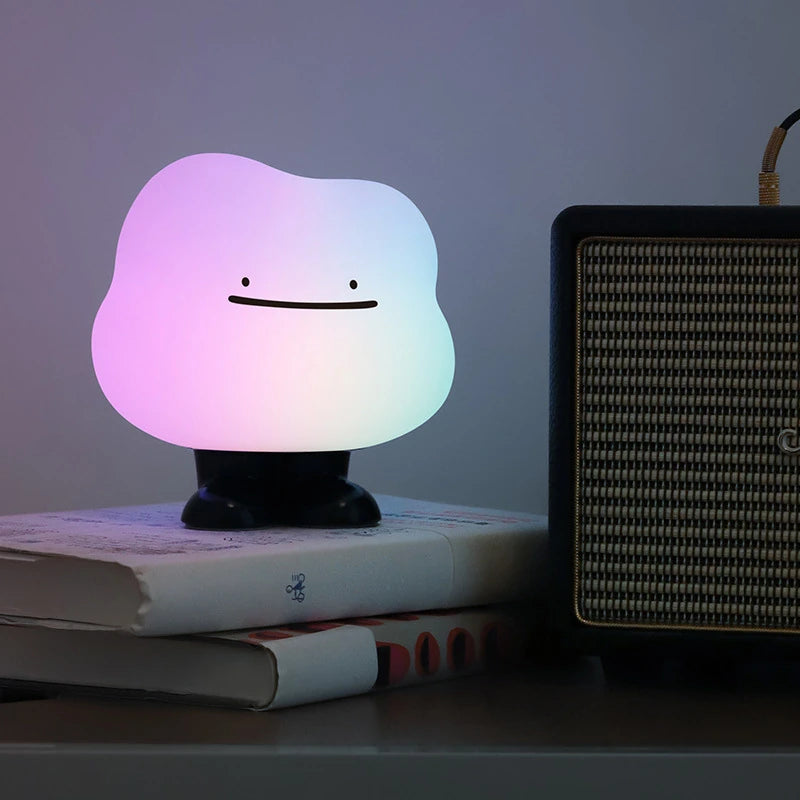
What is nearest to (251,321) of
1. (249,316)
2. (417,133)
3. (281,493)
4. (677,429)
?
(249,316)

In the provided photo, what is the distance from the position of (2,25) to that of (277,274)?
0.55 meters

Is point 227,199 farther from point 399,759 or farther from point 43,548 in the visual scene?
point 399,759

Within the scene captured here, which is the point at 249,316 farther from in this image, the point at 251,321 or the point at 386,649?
the point at 386,649

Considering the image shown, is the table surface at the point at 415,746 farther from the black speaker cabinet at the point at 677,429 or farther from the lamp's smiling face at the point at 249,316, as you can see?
the lamp's smiling face at the point at 249,316

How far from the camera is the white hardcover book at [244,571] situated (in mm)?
555

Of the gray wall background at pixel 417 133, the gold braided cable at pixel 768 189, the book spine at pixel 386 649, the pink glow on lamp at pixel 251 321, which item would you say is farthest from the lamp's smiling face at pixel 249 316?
the gray wall background at pixel 417 133

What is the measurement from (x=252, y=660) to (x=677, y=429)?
0.25 metres

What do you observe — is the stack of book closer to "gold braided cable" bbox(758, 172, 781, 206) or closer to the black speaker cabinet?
the black speaker cabinet

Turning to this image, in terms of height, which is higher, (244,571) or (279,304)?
(279,304)

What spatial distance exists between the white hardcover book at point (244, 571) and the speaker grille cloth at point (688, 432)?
91 millimetres

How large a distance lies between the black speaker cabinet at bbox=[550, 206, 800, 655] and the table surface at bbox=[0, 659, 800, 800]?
5 cm

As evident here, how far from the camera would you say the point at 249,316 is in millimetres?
677

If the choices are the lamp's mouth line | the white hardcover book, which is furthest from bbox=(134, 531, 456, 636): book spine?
the lamp's mouth line

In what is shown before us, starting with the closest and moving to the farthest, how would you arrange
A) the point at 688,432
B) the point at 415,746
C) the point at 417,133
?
the point at 415,746
the point at 688,432
the point at 417,133
